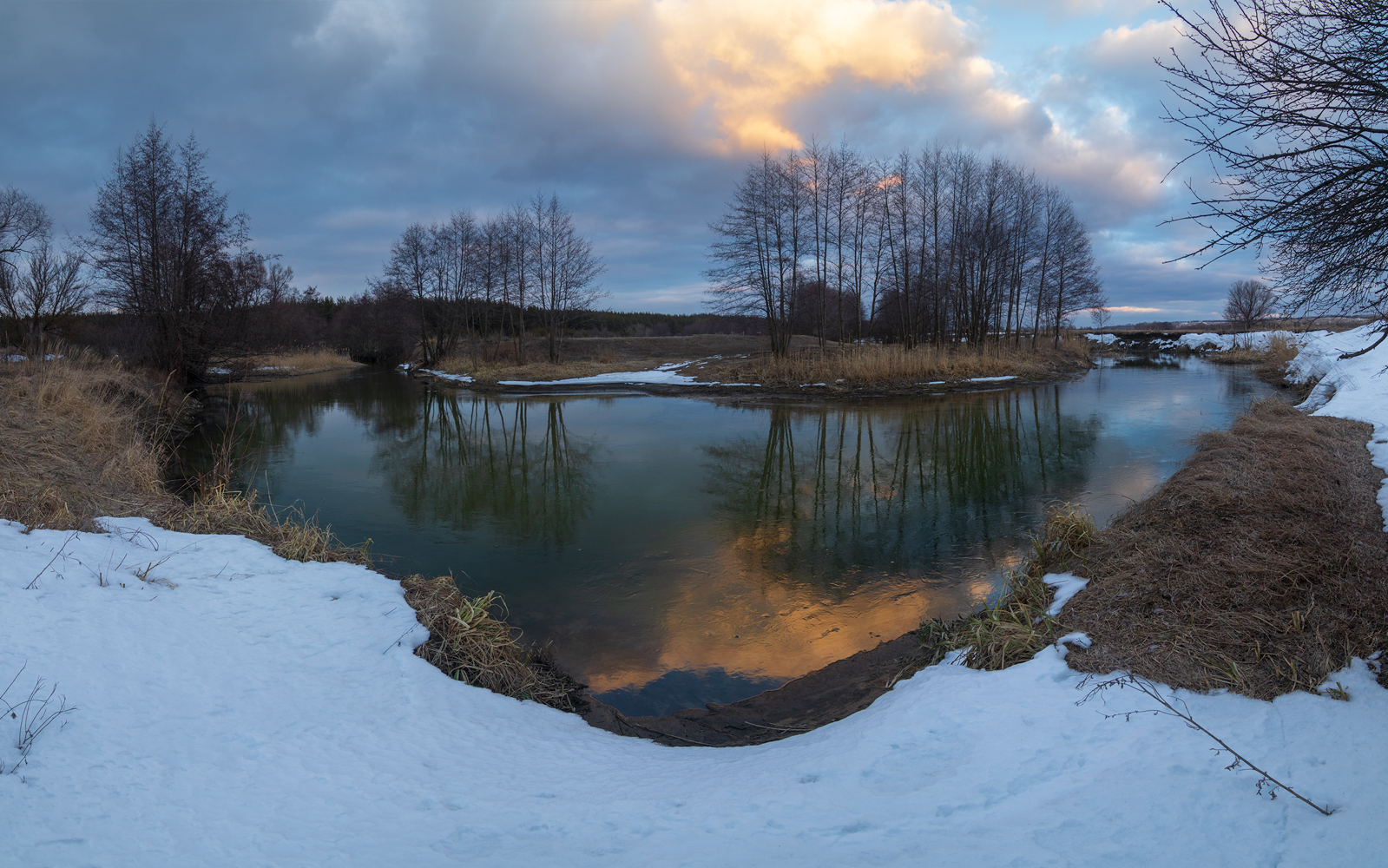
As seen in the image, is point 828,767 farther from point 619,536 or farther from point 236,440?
point 236,440

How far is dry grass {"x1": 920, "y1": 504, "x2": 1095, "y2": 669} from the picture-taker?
3.92 m

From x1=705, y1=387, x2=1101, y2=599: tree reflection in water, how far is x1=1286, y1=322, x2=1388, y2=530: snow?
320cm

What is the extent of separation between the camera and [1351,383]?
13469 mm

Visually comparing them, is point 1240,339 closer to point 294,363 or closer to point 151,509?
point 151,509

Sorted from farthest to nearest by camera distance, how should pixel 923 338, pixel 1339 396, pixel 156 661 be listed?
1. pixel 923 338
2. pixel 1339 396
3. pixel 156 661

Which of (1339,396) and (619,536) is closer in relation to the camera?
(619,536)

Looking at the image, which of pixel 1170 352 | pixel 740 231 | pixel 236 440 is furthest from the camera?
pixel 1170 352

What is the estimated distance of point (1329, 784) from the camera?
7.61 ft

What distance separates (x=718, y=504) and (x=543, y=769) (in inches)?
239

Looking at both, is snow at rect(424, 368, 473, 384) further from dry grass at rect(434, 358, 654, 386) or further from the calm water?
the calm water

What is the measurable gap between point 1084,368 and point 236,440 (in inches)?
1311

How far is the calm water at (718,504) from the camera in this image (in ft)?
17.6

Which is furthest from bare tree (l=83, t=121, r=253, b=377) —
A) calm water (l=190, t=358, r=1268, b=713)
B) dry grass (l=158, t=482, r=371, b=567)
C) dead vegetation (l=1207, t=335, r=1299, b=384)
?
dead vegetation (l=1207, t=335, r=1299, b=384)

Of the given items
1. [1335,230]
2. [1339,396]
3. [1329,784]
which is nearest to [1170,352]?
[1339,396]
